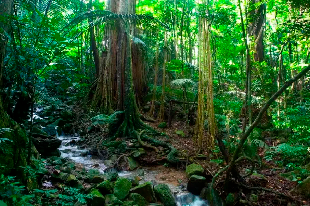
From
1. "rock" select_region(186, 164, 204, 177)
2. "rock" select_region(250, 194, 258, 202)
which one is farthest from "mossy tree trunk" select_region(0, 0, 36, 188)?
"rock" select_region(250, 194, 258, 202)

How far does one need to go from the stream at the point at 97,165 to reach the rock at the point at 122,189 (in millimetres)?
1011

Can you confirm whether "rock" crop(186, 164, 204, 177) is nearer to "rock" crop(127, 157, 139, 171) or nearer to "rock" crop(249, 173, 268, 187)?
"rock" crop(249, 173, 268, 187)

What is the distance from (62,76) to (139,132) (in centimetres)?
361

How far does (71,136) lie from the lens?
868cm

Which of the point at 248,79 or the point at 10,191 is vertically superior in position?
the point at 248,79

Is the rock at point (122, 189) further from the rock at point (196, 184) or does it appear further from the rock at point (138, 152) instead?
the rock at point (138, 152)

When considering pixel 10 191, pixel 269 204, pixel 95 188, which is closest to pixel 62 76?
pixel 95 188

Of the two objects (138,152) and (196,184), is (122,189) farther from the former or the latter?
(138,152)

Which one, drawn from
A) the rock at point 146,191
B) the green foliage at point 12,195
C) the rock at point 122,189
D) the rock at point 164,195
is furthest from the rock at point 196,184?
the green foliage at point 12,195

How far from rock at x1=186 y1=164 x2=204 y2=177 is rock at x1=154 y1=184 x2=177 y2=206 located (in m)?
0.84

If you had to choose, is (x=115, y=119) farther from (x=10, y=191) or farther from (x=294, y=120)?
(x=10, y=191)

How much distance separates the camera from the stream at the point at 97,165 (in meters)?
4.84

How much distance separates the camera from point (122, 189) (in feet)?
14.4

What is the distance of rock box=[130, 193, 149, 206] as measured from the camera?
4255 millimetres
